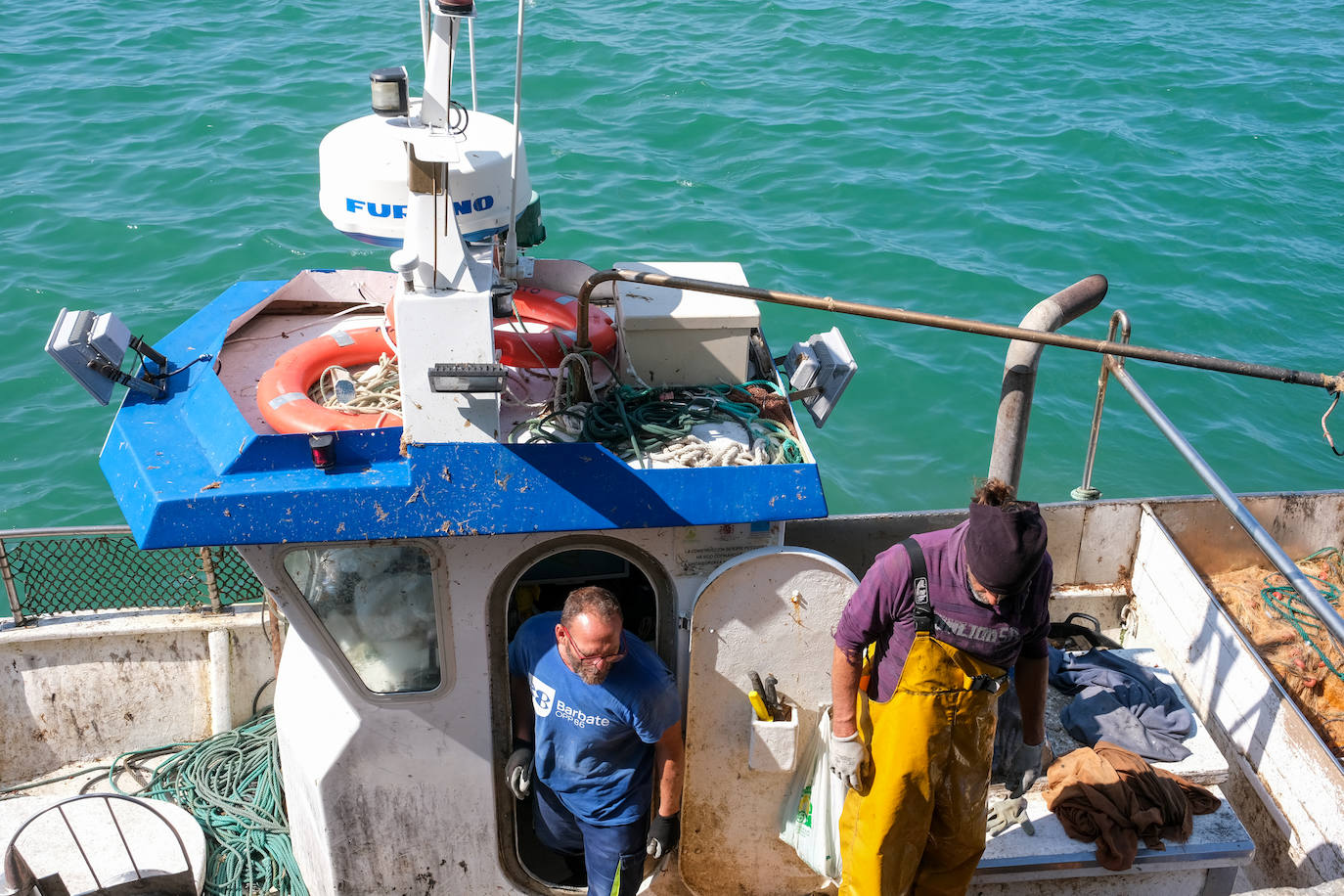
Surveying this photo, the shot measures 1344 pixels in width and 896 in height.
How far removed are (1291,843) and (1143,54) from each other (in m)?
16.0

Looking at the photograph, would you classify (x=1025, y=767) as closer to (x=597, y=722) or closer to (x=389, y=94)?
(x=597, y=722)

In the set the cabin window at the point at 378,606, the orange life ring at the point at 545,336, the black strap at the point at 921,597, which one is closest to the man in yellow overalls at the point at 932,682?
the black strap at the point at 921,597

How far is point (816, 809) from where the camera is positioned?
4.28 m

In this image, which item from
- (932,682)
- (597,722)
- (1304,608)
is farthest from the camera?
(1304,608)

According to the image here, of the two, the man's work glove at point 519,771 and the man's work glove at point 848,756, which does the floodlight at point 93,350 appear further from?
the man's work glove at point 848,756

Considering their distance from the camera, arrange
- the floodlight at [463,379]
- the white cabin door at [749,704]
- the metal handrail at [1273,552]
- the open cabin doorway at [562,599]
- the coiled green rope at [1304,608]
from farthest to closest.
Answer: the coiled green rope at [1304,608], the open cabin doorway at [562,599], the white cabin door at [749,704], the metal handrail at [1273,552], the floodlight at [463,379]

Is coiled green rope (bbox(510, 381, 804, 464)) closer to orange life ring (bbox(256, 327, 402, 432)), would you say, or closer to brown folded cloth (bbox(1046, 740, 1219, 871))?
orange life ring (bbox(256, 327, 402, 432))

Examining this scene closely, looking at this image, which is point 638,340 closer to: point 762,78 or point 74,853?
point 74,853

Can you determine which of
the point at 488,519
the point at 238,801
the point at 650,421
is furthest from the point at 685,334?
the point at 238,801

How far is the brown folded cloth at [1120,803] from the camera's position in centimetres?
433

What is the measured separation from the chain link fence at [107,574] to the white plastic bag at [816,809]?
10.1 feet

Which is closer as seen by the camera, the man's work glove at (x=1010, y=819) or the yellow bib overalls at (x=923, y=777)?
the yellow bib overalls at (x=923, y=777)

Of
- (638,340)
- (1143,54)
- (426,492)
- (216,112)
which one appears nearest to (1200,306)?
(1143,54)

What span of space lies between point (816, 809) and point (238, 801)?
2.87m
